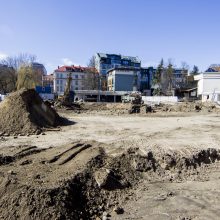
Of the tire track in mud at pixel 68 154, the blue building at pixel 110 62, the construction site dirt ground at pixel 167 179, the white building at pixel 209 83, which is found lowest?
the construction site dirt ground at pixel 167 179

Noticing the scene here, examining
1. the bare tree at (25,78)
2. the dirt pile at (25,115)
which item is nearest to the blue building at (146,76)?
the bare tree at (25,78)

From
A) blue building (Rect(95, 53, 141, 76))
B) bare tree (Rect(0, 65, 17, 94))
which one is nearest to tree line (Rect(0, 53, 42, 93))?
bare tree (Rect(0, 65, 17, 94))

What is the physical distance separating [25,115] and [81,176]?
10.4 meters

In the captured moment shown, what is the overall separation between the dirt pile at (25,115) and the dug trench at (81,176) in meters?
4.65

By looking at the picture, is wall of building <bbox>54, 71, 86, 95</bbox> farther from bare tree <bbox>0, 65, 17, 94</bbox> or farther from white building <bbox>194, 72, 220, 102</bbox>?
white building <bbox>194, 72, 220, 102</bbox>

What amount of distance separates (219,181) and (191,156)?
1967 millimetres

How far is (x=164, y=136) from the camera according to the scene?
52.1ft

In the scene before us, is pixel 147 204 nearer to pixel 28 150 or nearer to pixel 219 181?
pixel 219 181

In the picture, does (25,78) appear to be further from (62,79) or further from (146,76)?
(146,76)

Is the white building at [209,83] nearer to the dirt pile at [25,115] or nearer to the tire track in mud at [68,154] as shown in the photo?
the dirt pile at [25,115]

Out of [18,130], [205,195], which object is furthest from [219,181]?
[18,130]

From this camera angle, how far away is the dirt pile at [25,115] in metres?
16.6

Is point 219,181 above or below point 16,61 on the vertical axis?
below

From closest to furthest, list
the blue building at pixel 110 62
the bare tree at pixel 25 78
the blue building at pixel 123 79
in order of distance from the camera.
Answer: the bare tree at pixel 25 78 → the blue building at pixel 123 79 → the blue building at pixel 110 62
